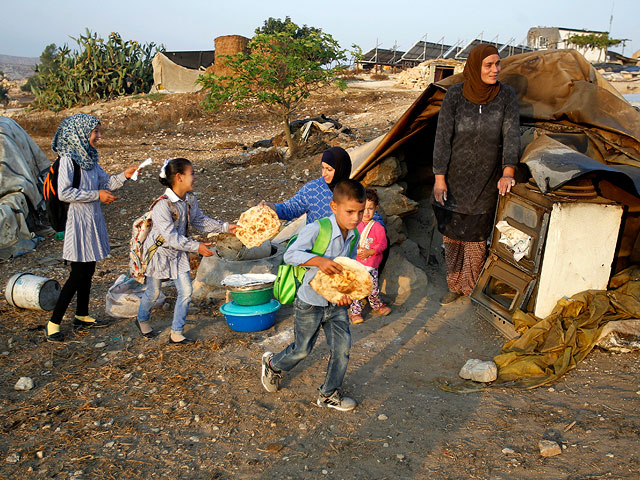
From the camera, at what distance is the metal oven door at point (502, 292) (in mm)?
4258

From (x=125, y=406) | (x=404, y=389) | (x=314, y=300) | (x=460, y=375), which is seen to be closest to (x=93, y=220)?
(x=125, y=406)

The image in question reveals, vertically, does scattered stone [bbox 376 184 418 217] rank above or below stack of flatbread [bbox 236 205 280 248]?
below

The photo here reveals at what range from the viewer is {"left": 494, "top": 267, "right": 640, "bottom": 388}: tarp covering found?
3.78 m

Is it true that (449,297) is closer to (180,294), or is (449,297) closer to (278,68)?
(180,294)

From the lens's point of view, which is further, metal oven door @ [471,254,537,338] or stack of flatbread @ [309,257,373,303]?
metal oven door @ [471,254,537,338]

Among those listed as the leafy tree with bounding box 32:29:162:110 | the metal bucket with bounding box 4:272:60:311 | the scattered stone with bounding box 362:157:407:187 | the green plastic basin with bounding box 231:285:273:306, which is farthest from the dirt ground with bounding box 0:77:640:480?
the leafy tree with bounding box 32:29:162:110

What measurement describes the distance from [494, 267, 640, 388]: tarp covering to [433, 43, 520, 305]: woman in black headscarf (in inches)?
39.5

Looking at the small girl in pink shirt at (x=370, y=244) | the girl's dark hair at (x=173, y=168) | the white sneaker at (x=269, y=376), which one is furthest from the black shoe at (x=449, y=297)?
the girl's dark hair at (x=173, y=168)

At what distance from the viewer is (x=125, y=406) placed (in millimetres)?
3506

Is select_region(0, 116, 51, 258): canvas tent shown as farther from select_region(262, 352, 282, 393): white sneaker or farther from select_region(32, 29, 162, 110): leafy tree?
select_region(32, 29, 162, 110): leafy tree

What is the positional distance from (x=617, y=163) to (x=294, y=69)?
22.7 ft

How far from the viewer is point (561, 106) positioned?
4930 mm

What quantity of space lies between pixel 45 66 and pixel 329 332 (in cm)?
2380

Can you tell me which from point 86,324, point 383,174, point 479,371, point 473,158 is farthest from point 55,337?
point 473,158
